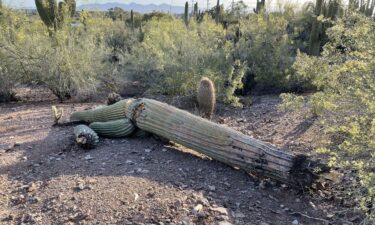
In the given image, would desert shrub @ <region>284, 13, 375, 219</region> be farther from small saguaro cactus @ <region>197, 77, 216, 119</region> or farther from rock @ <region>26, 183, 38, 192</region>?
rock @ <region>26, 183, 38, 192</region>

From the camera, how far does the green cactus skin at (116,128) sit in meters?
5.53

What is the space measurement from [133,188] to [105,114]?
2195 millimetres

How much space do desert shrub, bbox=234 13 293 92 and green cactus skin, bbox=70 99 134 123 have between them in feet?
14.0

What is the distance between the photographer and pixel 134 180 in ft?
13.7

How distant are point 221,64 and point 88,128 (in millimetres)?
4634

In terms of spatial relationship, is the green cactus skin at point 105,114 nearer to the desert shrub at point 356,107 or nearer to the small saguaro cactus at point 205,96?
the small saguaro cactus at point 205,96

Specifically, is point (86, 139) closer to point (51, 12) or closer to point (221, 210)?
point (221, 210)

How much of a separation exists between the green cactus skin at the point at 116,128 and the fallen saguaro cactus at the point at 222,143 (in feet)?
0.29

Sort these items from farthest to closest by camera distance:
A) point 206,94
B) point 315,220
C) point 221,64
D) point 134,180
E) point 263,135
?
1. point 221,64
2. point 206,94
3. point 263,135
4. point 134,180
5. point 315,220

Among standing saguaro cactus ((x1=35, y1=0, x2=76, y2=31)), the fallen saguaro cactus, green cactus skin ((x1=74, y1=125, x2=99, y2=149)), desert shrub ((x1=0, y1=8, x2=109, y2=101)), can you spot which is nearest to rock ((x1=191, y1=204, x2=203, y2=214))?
the fallen saguaro cactus

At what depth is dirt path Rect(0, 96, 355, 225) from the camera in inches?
143

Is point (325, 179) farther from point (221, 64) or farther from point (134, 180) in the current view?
point (221, 64)

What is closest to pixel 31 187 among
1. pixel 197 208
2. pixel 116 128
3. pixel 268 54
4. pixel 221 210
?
→ pixel 116 128

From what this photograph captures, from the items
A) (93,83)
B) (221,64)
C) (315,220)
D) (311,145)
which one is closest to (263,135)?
(311,145)
